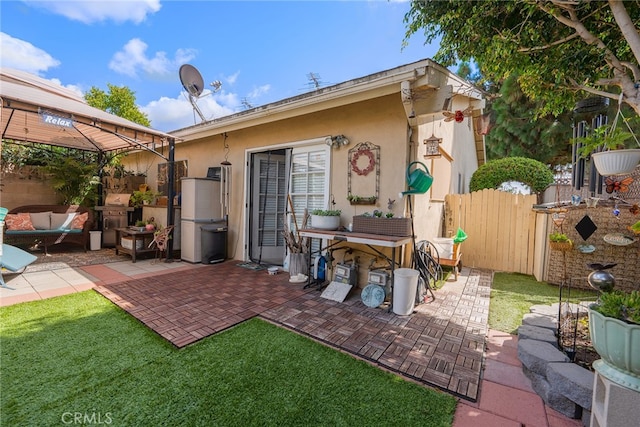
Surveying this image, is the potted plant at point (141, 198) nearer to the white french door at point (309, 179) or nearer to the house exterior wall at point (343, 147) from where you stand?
the house exterior wall at point (343, 147)

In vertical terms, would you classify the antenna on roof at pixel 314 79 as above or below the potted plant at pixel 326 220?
above

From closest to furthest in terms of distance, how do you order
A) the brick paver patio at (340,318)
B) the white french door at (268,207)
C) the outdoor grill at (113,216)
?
1. the brick paver patio at (340,318)
2. the white french door at (268,207)
3. the outdoor grill at (113,216)

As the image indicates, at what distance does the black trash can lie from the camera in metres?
5.74

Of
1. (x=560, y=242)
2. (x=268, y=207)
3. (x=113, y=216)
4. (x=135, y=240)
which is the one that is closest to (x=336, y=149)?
(x=268, y=207)

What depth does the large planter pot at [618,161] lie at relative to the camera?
5.83 feet

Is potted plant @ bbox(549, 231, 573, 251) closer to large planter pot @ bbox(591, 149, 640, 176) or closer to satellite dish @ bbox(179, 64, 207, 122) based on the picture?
large planter pot @ bbox(591, 149, 640, 176)

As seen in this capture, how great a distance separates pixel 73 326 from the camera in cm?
292

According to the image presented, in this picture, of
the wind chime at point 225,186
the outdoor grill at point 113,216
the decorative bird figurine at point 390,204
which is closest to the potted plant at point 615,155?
the decorative bird figurine at point 390,204

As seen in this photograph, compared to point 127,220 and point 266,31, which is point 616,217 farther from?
point 127,220

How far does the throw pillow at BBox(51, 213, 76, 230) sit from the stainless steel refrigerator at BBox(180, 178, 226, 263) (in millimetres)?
3183

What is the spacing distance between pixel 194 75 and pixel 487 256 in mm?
8783

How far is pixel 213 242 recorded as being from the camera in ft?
19.2

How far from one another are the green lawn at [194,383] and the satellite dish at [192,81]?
19.8ft

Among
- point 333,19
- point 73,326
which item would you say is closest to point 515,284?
point 333,19
